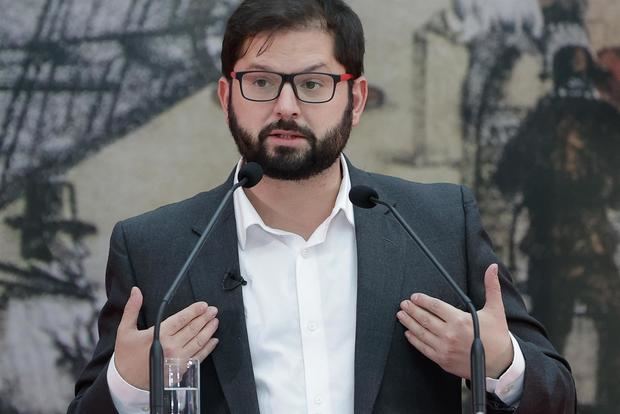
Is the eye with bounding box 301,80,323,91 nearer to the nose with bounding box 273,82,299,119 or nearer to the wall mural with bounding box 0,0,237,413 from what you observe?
the nose with bounding box 273,82,299,119

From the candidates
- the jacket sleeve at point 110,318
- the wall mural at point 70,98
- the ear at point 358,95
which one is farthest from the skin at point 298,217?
the wall mural at point 70,98

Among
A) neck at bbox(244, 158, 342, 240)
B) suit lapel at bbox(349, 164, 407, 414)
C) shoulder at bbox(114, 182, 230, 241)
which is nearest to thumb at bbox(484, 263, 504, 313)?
suit lapel at bbox(349, 164, 407, 414)

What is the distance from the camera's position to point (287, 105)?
314 cm

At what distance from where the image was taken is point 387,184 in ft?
11.5

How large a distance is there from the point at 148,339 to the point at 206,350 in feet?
0.63

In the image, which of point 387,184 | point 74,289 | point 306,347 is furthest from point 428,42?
point 306,347

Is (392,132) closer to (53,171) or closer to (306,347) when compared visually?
(53,171)

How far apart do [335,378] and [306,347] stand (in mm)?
113

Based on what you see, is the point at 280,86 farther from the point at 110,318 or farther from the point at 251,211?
the point at 110,318

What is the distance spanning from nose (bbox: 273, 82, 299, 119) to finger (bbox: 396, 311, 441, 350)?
2.01ft

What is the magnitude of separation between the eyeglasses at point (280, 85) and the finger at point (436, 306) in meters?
0.61

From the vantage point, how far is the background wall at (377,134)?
4.53 m

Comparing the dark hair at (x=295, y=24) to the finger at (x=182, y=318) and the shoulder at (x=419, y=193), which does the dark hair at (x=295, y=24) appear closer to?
the shoulder at (x=419, y=193)

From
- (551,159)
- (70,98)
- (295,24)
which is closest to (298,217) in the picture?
(295,24)
